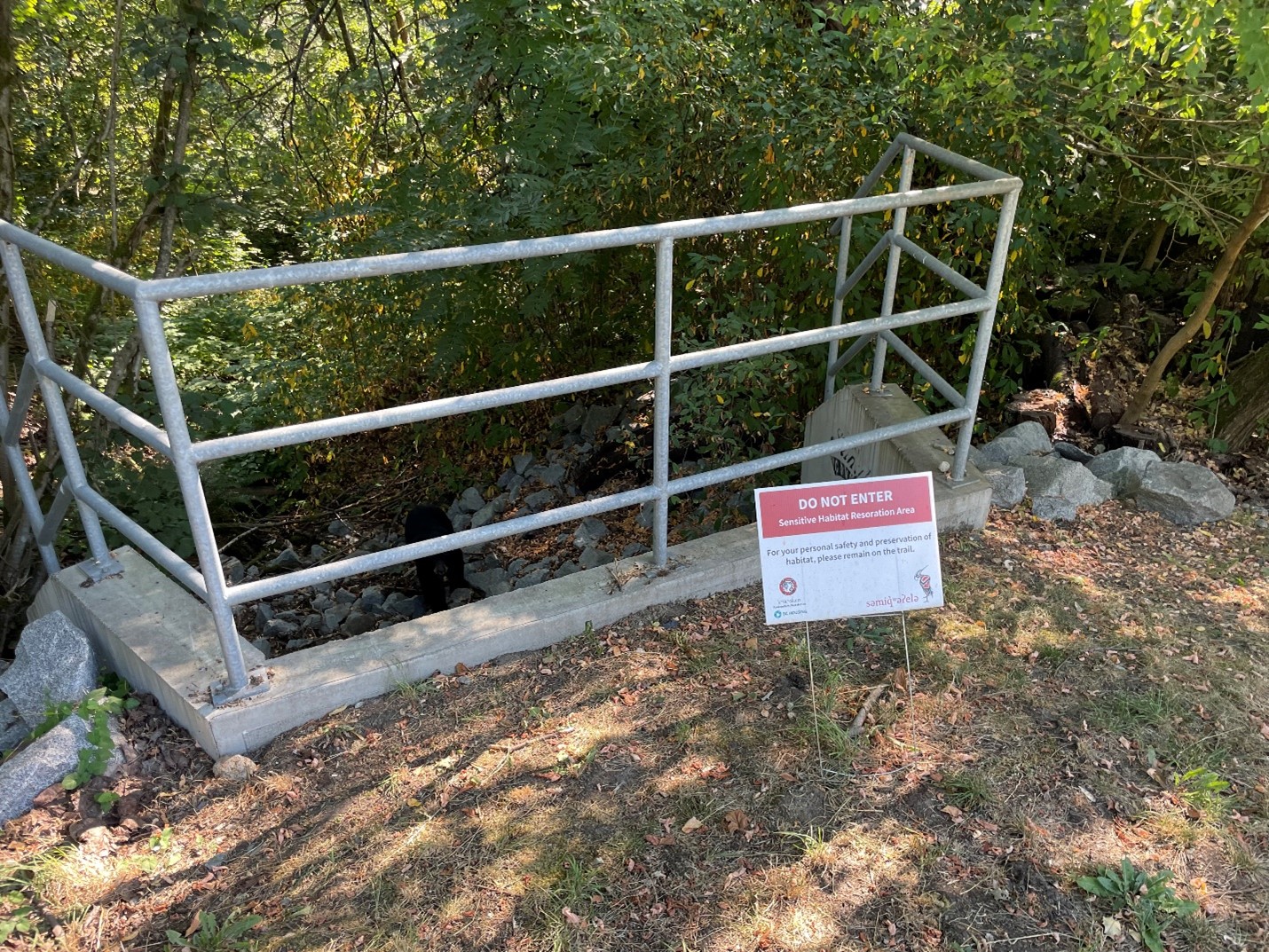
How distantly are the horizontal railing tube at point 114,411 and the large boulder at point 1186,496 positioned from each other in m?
4.15

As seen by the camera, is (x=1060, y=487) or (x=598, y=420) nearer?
(x=1060, y=487)

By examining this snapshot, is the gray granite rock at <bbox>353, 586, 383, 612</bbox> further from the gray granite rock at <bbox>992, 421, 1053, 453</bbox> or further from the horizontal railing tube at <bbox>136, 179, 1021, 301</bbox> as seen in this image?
the gray granite rock at <bbox>992, 421, 1053, 453</bbox>

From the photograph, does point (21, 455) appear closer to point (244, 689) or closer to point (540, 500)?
point (244, 689)

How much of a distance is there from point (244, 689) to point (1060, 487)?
139 inches

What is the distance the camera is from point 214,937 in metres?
2.29

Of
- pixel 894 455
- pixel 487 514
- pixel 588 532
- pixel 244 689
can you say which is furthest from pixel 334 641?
pixel 487 514

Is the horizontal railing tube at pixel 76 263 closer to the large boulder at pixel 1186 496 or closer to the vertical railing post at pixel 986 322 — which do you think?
the vertical railing post at pixel 986 322

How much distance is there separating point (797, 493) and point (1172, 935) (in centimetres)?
147

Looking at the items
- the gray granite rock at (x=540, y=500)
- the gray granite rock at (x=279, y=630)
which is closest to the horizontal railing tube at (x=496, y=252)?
the gray granite rock at (x=279, y=630)

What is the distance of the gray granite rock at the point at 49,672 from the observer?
3.15m

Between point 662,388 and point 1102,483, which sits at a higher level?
point 662,388

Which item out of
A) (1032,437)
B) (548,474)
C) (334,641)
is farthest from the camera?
(548,474)

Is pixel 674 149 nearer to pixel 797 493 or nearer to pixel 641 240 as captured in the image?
pixel 641 240

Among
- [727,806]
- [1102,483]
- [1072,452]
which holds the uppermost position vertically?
[727,806]
